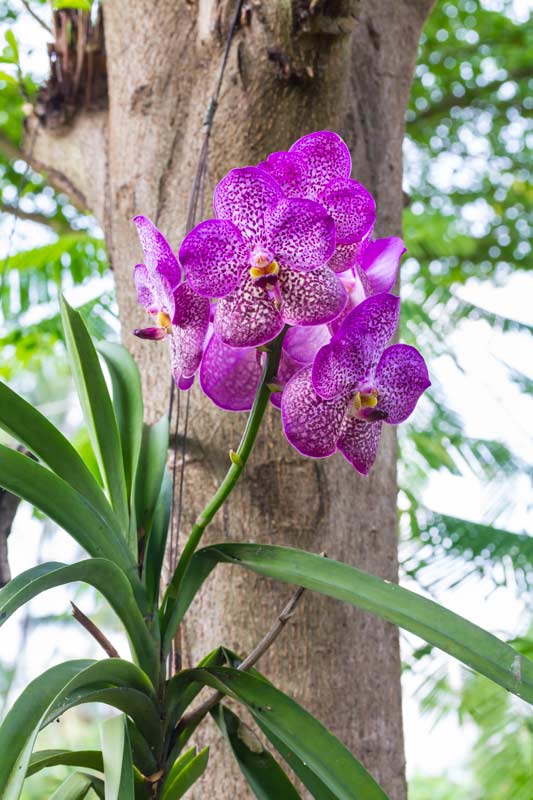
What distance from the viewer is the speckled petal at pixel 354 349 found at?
478mm

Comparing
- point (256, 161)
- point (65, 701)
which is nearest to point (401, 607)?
point (65, 701)

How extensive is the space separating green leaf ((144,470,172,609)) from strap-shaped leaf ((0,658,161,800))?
0.07 meters

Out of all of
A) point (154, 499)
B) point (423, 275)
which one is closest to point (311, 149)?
point (154, 499)

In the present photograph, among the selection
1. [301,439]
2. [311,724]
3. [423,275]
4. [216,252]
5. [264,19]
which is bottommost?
[311,724]

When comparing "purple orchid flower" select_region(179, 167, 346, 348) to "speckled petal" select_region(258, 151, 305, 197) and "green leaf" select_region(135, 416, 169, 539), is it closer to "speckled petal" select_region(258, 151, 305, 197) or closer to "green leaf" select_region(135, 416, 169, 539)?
"speckled petal" select_region(258, 151, 305, 197)

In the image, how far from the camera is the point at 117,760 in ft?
1.49

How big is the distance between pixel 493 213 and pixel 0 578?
2.54m

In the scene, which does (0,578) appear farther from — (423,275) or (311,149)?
(423,275)

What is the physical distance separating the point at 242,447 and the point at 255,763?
0.24 metres

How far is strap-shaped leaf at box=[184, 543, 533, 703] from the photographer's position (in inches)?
17.4

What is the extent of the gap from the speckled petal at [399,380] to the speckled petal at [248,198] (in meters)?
0.12

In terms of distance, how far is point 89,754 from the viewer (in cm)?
54

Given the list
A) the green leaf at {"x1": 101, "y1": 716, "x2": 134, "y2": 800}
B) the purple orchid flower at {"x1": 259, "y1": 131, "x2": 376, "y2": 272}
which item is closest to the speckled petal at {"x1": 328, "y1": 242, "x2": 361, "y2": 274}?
the purple orchid flower at {"x1": 259, "y1": 131, "x2": 376, "y2": 272}

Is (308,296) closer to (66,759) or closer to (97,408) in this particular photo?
(97,408)
